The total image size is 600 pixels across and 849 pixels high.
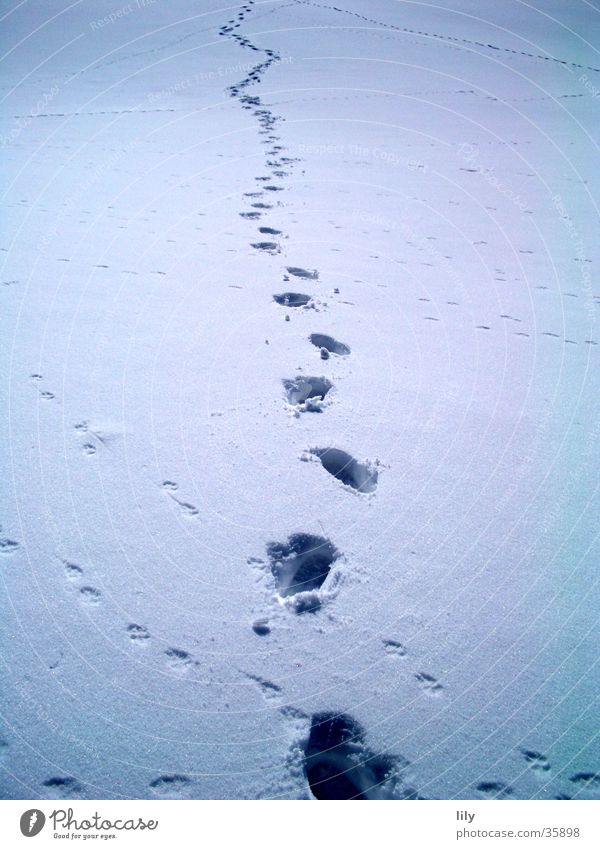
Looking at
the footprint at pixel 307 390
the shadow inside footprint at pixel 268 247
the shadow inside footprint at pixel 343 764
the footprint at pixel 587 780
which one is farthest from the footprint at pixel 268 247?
the footprint at pixel 587 780

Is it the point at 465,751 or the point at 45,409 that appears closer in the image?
the point at 465,751

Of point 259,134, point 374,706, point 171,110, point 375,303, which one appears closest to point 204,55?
point 171,110

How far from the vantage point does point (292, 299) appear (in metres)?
3.87

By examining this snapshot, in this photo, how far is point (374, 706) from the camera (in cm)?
176

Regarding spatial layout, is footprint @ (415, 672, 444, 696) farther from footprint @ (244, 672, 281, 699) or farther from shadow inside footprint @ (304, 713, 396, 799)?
footprint @ (244, 672, 281, 699)

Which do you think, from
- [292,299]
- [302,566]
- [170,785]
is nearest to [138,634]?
[170,785]

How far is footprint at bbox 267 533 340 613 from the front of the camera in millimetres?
2062

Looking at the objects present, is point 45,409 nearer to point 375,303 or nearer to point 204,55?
point 375,303

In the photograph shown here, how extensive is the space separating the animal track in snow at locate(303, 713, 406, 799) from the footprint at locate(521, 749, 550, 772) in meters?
0.37

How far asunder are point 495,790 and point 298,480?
4.32 feet

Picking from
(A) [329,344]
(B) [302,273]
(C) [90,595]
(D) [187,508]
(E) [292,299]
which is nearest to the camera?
(C) [90,595]
